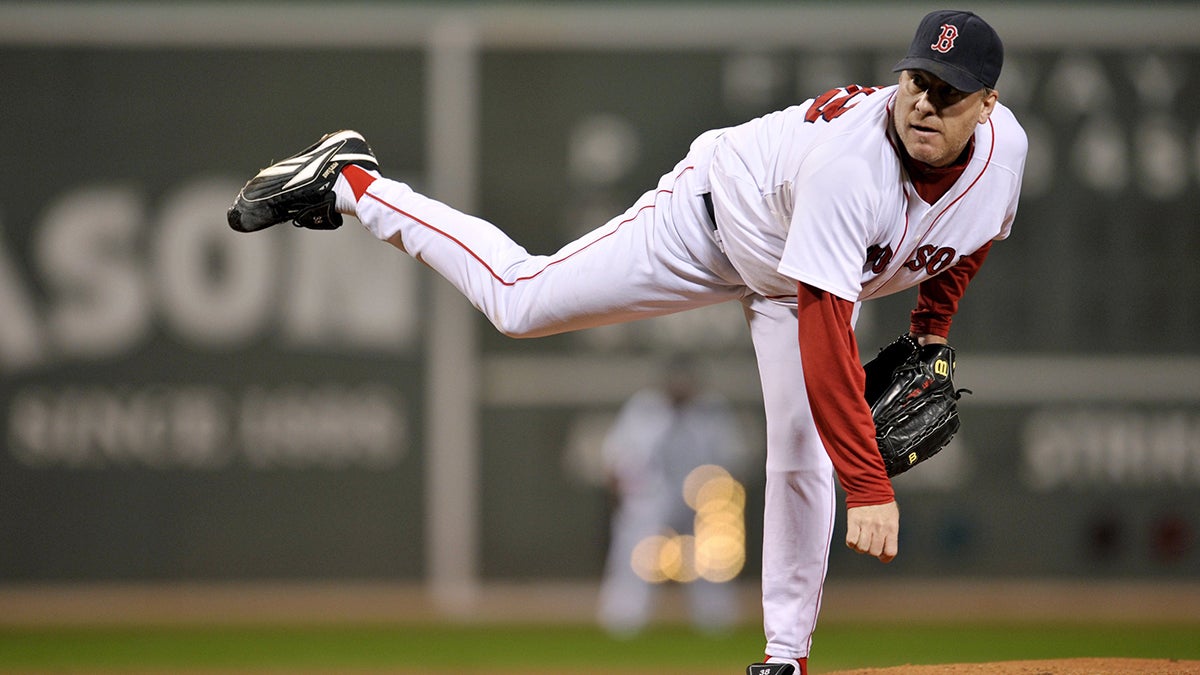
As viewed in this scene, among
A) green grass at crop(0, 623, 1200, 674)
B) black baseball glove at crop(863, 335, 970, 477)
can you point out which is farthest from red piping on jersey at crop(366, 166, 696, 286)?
green grass at crop(0, 623, 1200, 674)

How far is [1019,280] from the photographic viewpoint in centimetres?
752

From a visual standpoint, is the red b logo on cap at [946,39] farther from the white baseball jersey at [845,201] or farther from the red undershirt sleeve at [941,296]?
the red undershirt sleeve at [941,296]

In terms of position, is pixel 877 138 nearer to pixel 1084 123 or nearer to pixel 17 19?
pixel 1084 123

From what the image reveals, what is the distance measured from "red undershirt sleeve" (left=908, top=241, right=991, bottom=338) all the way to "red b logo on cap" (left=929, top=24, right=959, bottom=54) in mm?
742

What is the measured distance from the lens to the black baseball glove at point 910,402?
9.62 ft

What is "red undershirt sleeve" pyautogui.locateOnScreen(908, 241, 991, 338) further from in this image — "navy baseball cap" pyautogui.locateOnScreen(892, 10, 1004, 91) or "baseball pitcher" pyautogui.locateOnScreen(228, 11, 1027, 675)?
"navy baseball cap" pyautogui.locateOnScreen(892, 10, 1004, 91)

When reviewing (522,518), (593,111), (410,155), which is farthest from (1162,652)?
(410,155)

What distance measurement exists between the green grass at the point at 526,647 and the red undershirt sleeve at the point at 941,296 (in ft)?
10.8

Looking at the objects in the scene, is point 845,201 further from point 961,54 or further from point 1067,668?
point 1067,668

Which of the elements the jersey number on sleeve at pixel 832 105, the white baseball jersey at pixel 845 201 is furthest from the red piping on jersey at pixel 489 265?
the jersey number on sleeve at pixel 832 105

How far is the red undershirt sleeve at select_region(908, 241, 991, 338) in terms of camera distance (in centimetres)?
321

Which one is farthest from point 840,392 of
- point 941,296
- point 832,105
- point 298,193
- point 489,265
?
point 298,193

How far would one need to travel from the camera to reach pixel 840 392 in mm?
2549

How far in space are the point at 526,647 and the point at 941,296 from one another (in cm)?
459
